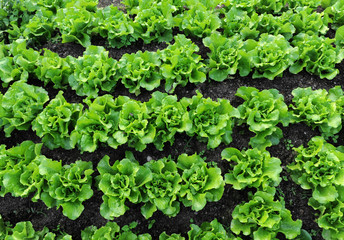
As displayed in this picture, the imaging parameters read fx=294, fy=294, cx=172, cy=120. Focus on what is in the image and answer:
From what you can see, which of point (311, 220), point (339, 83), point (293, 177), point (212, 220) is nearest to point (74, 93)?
point (212, 220)

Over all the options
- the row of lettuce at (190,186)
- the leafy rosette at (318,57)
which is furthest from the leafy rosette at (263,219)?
the leafy rosette at (318,57)

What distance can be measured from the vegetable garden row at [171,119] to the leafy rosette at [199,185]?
0.06 feet

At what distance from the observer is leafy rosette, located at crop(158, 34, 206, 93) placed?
4840mm

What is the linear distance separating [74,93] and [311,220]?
436cm

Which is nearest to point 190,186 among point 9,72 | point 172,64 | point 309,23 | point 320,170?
point 320,170

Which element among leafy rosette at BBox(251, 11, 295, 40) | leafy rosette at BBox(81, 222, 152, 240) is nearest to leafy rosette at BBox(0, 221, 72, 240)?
leafy rosette at BBox(81, 222, 152, 240)

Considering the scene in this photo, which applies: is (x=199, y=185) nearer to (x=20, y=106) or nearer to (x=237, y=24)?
(x=20, y=106)

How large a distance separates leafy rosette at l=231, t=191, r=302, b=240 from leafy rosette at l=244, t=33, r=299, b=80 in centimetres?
213

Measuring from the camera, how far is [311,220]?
438cm

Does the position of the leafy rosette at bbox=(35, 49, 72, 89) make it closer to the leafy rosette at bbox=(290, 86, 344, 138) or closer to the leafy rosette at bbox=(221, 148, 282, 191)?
the leafy rosette at bbox=(221, 148, 282, 191)

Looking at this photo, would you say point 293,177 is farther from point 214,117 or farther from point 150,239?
point 150,239

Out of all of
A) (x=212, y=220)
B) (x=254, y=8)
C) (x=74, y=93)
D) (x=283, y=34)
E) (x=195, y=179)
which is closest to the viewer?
(x=195, y=179)

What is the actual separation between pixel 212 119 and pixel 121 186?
5.39 ft

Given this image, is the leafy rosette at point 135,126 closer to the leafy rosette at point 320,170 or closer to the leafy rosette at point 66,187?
the leafy rosette at point 66,187
